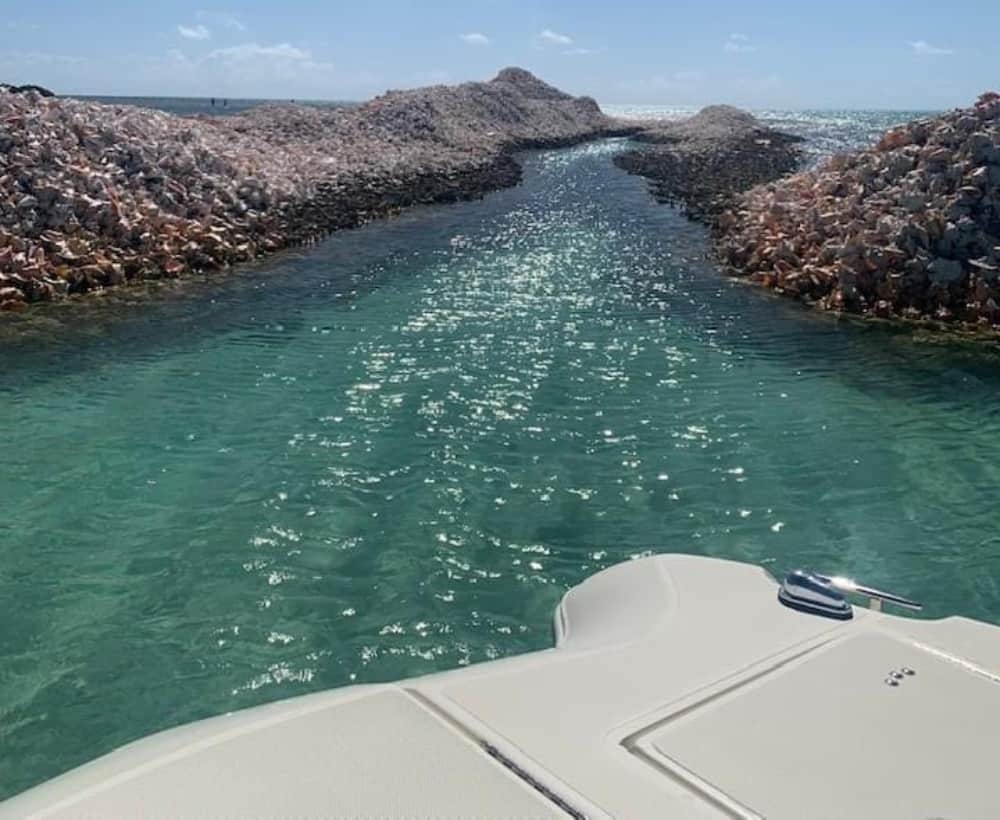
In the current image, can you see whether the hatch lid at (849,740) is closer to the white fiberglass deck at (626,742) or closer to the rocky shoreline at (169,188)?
the white fiberglass deck at (626,742)

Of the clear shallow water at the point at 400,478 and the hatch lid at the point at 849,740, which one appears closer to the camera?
the hatch lid at the point at 849,740

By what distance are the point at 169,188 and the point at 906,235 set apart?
18.1 metres

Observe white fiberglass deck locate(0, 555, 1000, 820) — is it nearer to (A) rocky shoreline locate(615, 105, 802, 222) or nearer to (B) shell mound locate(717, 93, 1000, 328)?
(B) shell mound locate(717, 93, 1000, 328)

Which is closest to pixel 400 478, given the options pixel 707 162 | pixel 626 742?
pixel 626 742

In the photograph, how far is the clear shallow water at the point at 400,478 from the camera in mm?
6199

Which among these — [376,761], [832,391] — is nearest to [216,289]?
[832,391]

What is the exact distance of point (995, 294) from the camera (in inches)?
608

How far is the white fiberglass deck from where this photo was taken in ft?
8.52

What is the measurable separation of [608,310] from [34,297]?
11.4 meters

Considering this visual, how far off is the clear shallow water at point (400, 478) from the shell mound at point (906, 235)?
5.09ft

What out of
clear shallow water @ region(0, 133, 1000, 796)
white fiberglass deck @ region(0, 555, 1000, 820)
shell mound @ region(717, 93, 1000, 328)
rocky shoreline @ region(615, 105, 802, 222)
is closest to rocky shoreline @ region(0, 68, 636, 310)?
clear shallow water @ region(0, 133, 1000, 796)

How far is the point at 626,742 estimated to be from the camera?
3029mm

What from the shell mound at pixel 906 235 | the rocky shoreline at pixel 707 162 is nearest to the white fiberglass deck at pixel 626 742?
the shell mound at pixel 906 235

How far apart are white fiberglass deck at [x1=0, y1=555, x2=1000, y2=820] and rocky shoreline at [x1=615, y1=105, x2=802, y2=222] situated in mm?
26977
